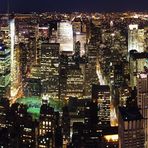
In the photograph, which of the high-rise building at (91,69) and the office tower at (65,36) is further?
the office tower at (65,36)

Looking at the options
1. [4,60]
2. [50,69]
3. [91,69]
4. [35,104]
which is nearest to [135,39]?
[91,69]

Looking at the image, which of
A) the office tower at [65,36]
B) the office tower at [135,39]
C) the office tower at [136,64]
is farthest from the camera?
the office tower at [135,39]

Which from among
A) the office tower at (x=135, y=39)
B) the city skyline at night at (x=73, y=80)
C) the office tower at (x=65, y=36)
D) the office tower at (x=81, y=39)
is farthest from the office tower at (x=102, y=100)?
the office tower at (x=135, y=39)

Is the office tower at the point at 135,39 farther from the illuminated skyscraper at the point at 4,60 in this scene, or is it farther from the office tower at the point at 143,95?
the office tower at the point at 143,95

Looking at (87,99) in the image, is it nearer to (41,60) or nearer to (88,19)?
(41,60)

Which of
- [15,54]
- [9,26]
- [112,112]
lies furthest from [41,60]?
[112,112]

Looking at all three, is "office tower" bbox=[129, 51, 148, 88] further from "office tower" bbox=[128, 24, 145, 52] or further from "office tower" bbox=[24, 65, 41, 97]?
"office tower" bbox=[128, 24, 145, 52]
